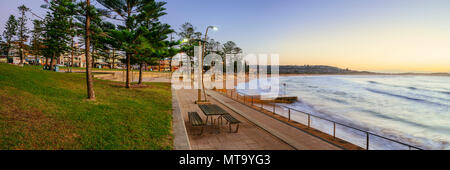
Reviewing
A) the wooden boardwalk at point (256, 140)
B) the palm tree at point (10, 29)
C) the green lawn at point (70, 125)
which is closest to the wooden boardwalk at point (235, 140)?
the wooden boardwalk at point (256, 140)

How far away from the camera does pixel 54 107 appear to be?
6594mm

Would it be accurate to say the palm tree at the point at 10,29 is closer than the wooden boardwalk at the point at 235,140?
No

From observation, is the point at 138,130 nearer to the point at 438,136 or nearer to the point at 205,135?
the point at 205,135

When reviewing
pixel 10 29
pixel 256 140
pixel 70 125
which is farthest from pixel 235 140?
pixel 10 29

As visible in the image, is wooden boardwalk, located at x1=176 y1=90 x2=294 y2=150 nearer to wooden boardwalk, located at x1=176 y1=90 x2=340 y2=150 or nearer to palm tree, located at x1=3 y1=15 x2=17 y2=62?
wooden boardwalk, located at x1=176 y1=90 x2=340 y2=150

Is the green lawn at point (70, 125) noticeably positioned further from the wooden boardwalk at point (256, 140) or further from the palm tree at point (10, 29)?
the palm tree at point (10, 29)

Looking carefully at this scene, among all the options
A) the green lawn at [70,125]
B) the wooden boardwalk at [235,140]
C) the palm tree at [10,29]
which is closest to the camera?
the green lawn at [70,125]

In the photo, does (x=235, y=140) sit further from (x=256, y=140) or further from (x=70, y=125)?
(x=70, y=125)

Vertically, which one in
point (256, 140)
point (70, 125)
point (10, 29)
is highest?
point (10, 29)

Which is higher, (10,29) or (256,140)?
(10,29)

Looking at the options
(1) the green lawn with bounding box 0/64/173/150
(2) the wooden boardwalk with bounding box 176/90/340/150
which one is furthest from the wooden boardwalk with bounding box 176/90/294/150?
(1) the green lawn with bounding box 0/64/173/150

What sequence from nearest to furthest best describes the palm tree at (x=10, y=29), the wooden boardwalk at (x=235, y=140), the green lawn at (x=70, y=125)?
the green lawn at (x=70, y=125) → the wooden boardwalk at (x=235, y=140) → the palm tree at (x=10, y=29)

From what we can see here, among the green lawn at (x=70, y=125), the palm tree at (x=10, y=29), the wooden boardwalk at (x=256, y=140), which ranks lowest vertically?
the wooden boardwalk at (x=256, y=140)
